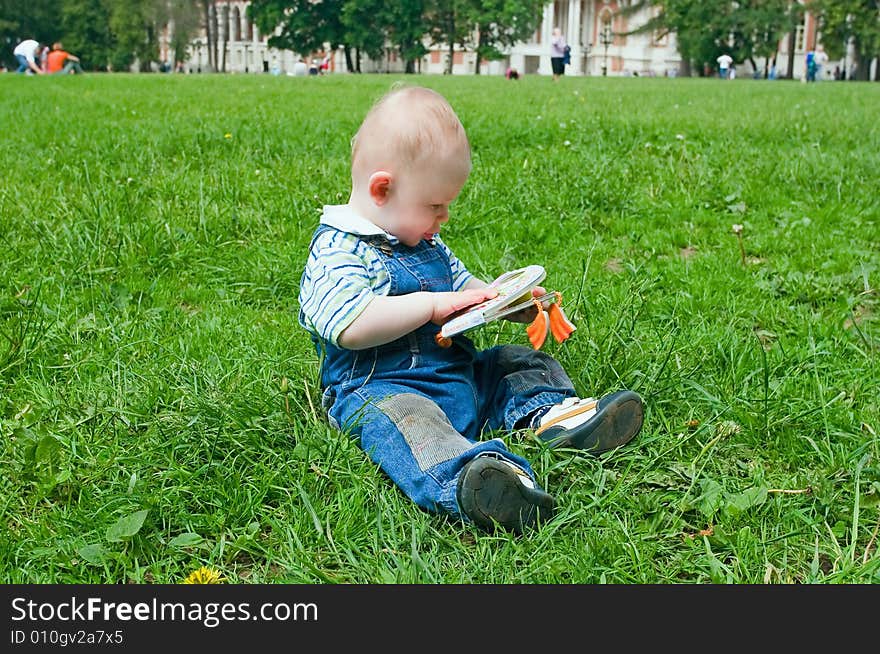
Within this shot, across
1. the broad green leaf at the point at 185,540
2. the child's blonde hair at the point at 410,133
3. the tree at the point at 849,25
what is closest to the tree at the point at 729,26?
the tree at the point at 849,25

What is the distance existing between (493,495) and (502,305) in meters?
0.57

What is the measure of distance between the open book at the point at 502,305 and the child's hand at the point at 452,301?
16 millimetres

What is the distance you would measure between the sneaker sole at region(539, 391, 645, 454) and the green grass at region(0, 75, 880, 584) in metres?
0.05

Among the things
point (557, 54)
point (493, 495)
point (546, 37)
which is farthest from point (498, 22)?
point (493, 495)

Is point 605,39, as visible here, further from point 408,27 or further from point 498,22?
point 408,27

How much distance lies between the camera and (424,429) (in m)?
2.34

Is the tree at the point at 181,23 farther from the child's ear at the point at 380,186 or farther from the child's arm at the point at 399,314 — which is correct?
the child's arm at the point at 399,314

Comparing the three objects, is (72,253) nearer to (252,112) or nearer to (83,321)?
(83,321)

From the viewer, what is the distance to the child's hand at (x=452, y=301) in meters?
2.50

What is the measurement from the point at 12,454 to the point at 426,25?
5533cm

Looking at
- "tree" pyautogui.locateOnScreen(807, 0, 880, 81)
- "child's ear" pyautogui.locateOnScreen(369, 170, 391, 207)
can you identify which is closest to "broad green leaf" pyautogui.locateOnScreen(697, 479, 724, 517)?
"child's ear" pyautogui.locateOnScreen(369, 170, 391, 207)

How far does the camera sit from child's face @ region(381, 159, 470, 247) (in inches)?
98.4

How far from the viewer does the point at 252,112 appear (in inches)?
377

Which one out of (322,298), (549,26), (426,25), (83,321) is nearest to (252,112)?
(83,321)
